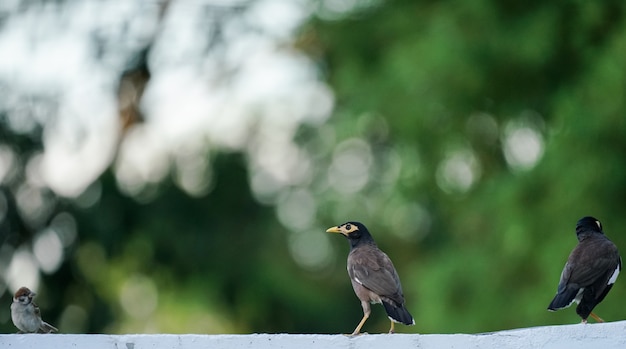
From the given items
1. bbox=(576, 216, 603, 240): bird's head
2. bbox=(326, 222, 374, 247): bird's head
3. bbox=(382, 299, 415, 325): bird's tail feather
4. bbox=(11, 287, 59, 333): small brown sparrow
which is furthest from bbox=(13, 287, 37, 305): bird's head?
bbox=(576, 216, 603, 240): bird's head

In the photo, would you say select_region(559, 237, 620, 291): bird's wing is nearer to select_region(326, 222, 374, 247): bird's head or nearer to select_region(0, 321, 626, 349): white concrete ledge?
select_region(0, 321, 626, 349): white concrete ledge

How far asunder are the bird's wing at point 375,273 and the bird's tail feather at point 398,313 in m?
0.03

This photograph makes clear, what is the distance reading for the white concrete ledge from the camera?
15.8 feet

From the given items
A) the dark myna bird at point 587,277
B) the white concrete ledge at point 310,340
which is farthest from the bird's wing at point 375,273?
the white concrete ledge at point 310,340

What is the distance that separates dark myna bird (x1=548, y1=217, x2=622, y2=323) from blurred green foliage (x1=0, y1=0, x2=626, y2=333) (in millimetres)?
5572

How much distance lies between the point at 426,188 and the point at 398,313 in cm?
814

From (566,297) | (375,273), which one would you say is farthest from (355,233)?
(566,297)

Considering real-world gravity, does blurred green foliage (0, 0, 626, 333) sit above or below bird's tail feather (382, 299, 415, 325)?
below

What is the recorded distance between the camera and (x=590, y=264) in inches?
215

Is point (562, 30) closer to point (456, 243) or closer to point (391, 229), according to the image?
point (456, 243)

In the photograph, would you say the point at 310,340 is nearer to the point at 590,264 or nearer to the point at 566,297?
the point at 566,297

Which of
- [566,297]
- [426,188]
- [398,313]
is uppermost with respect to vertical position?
[566,297]

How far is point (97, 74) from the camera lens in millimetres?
16219

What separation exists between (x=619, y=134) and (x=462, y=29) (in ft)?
7.08
